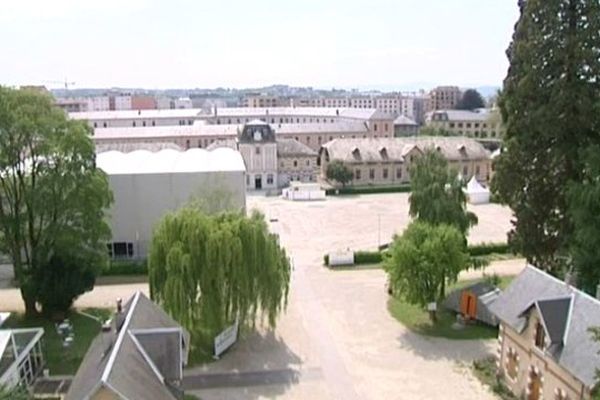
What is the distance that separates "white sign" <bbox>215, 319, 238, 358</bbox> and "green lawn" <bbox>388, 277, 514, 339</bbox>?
8.57 meters

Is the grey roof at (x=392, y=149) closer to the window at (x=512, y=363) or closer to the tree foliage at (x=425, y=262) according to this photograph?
the tree foliage at (x=425, y=262)

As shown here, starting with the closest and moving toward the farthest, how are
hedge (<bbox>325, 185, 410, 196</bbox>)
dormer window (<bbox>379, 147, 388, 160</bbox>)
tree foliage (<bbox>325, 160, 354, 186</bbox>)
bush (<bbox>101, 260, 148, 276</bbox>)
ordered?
bush (<bbox>101, 260, 148, 276</bbox>), tree foliage (<bbox>325, 160, 354, 186</bbox>), hedge (<bbox>325, 185, 410, 196</bbox>), dormer window (<bbox>379, 147, 388, 160</bbox>)

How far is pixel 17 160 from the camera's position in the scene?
29375 mm

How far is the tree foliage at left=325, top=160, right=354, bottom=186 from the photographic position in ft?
221

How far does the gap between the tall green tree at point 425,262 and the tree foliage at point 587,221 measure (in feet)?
16.5

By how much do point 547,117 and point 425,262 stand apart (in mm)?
8377

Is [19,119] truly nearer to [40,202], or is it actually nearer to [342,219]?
[40,202]

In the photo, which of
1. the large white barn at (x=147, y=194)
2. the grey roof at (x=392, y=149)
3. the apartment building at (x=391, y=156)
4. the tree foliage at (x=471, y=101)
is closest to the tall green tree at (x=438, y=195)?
the large white barn at (x=147, y=194)

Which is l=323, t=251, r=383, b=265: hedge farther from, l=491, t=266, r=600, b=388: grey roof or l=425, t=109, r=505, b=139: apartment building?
l=425, t=109, r=505, b=139: apartment building

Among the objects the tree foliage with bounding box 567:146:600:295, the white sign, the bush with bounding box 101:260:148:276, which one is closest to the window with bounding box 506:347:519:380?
the tree foliage with bounding box 567:146:600:295

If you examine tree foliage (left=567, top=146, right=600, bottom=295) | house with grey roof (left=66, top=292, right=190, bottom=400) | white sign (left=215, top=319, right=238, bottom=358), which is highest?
tree foliage (left=567, top=146, right=600, bottom=295)

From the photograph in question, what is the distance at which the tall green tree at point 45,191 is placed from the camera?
94.8ft

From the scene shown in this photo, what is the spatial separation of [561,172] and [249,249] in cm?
1528

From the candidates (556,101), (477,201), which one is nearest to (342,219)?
(477,201)
